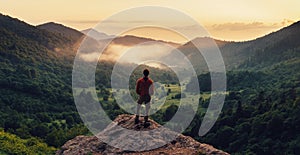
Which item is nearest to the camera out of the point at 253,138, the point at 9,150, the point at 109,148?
the point at 109,148

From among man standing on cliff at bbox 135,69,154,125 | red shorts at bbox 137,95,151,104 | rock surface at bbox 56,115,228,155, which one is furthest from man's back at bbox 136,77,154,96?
rock surface at bbox 56,115,228,155

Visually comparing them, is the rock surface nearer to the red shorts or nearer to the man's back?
the red shorts

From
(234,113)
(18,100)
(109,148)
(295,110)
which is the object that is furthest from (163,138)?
(18,100)

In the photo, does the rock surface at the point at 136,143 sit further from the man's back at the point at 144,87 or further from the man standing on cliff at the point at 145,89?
the man's back at the point at 144,87

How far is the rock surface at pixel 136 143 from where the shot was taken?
2130cm

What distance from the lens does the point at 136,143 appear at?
21.6m

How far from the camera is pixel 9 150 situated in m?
27.6

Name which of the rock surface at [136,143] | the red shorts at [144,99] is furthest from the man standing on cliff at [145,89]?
the rock surface at [136,143]

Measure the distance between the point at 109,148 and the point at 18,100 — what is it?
167m

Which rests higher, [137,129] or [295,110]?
[137,129]

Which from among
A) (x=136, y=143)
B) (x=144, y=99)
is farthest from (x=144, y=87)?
(x=136, y=143)

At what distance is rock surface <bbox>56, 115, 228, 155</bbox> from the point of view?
21.3 meters

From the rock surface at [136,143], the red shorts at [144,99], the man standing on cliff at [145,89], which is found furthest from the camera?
the red shorts at [144,99]

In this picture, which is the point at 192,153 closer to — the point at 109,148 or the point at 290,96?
the point at 109,148
